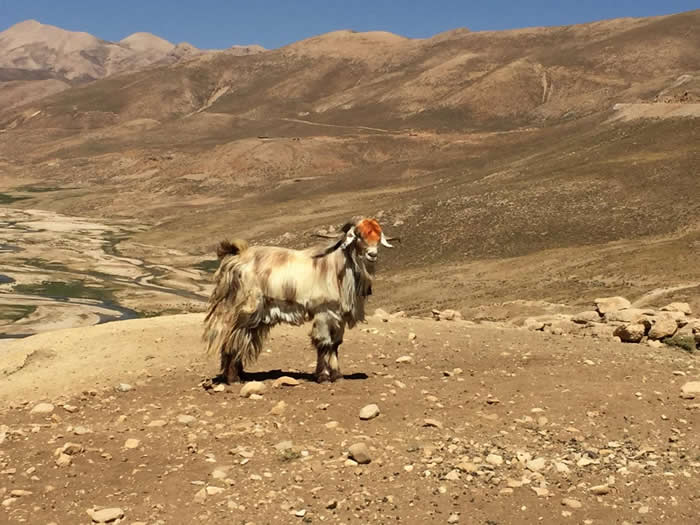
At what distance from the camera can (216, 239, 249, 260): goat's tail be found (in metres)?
12.7

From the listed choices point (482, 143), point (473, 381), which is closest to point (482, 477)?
point (473, 381)

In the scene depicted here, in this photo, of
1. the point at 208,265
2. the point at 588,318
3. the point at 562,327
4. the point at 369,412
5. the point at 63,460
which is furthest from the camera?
the point at 208,265

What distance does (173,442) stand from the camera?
33.4 ft

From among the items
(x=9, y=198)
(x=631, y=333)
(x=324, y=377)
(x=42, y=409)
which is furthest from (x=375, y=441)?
(x=9, y=198)

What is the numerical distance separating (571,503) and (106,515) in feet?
15.8

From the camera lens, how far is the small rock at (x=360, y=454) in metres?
9.37

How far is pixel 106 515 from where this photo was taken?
8.34m

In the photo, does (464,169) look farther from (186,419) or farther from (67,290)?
(186,419)

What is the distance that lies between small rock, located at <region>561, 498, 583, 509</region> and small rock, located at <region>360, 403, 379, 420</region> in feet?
9.79

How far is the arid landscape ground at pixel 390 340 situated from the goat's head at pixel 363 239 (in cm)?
205

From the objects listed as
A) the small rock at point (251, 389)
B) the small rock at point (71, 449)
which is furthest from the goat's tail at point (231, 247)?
the small rock at point (71, 449)

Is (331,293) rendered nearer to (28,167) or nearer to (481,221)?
(481,221)

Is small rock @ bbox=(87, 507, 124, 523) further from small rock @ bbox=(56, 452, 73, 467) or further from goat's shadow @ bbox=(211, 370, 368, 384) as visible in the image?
goat's shadow @ bbox=(211, 370, 368, 384)

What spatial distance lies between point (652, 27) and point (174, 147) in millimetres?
114212
